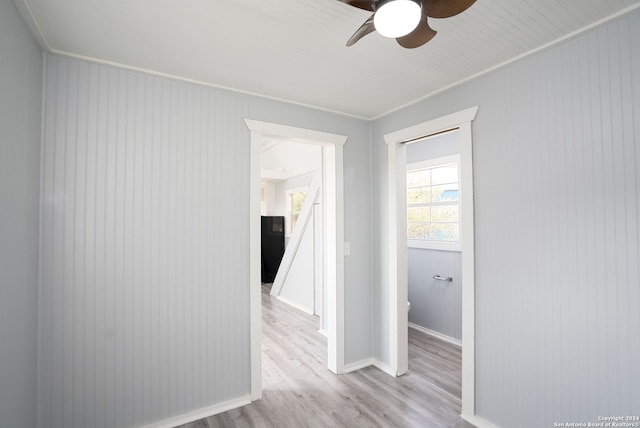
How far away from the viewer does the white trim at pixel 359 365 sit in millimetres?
3049

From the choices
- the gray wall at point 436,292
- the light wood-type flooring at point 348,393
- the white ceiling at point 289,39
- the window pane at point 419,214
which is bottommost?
the light wood-type flooring at point 348,393

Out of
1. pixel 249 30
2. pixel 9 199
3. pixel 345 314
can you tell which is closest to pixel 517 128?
pixel 249 30

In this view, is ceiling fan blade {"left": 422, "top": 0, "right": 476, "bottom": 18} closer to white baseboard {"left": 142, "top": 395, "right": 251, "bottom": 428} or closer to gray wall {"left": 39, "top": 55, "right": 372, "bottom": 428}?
gray wall {"left": 39, "top": 55, "right": 372, "bottom": 428}

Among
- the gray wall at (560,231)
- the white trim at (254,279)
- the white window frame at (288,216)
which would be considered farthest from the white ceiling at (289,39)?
the white window frame at (288,216)

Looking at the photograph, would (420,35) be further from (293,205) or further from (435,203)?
(293,205)

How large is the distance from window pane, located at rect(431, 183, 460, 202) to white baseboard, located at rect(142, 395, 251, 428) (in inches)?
122

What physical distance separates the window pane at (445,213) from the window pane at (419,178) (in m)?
0.37

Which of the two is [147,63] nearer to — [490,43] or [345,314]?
[490,43]

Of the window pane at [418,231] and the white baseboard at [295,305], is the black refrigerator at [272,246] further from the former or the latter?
the window pane at [418,231]

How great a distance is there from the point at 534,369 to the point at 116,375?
8.85 ft

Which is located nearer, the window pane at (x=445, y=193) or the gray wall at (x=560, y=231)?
the gray wall at (x=560, y=231)

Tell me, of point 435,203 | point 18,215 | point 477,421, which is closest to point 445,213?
point 435,203

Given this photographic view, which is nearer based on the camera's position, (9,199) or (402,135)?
(9,199)

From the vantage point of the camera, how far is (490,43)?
6.12 ft
